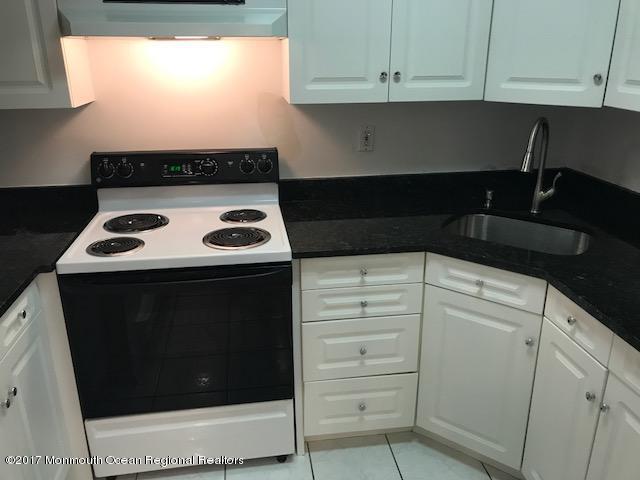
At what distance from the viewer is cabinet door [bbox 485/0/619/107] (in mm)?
1663

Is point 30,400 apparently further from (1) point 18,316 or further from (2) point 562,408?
(2) point 562,408

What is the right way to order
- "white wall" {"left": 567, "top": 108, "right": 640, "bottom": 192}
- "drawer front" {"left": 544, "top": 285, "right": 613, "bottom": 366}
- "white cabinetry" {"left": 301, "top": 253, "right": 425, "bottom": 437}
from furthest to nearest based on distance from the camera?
1. "white wall" {"left": 567, "top": 108, "right": 640, "bottom": 192}
2. "white cabinetry" {"left": 301, "top": 253, "right": 425, "bottom": 437}
3. "drawer front" {"left": 544, "top": 285, "right": 613, "bottom": 366}

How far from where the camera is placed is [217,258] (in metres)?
1.71

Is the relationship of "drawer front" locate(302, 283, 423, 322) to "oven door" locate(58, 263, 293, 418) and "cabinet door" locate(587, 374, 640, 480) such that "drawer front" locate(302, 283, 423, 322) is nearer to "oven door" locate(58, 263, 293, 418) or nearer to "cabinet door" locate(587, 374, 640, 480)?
"oven door" locate(58, 263, 293, 418)

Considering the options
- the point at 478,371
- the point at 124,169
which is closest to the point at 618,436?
the point at 478,371

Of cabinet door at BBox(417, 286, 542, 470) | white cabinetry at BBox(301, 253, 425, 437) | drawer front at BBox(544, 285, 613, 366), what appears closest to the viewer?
drawer front at BBox(544, 285, 613, 366)

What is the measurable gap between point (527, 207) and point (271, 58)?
4.09 ft

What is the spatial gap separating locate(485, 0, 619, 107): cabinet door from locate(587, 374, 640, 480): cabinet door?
919 millimetres

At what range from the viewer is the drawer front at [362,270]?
1.85 m

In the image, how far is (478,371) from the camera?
1888 mm

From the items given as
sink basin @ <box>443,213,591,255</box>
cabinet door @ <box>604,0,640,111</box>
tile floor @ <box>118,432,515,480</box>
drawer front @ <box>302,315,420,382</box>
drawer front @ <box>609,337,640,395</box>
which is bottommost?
tile floor @ <box>118,432,515,480</box>

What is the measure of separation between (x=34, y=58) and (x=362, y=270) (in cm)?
129

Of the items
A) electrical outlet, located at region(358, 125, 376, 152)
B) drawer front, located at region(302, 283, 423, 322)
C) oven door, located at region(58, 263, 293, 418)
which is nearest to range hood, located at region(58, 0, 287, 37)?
electrical outlet, located at region(358, 125, 376, 152)

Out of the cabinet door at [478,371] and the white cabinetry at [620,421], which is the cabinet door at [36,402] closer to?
the cabinet door at [478,371]
